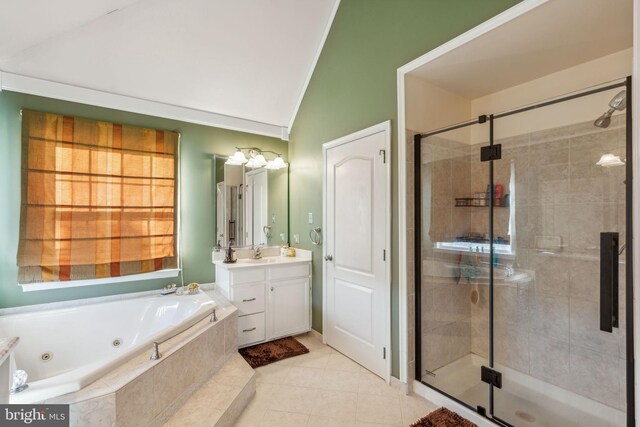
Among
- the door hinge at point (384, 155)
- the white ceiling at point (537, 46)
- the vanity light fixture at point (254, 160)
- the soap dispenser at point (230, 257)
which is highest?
the white ceiling at point (537, 46)

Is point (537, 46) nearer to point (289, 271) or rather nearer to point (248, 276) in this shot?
point (289, 271)

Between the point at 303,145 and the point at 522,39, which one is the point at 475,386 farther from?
the point at 303,145

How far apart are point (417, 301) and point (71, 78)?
3431 millimetres

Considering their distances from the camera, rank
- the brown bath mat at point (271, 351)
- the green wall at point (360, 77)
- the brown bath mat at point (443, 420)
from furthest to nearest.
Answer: the brown bath mat at point (271, 351) < the green wall at point (360, 77) < the brown bath mat at point (443, 420)

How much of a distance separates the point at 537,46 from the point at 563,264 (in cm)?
148

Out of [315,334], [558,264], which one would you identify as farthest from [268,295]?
[558,264]

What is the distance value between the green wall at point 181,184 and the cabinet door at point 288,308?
2.63ft

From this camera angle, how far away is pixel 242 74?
3.07 meters

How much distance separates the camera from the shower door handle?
1.38 metres

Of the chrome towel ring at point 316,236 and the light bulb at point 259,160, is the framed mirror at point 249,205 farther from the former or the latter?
the chrome towel ring at point 316,236

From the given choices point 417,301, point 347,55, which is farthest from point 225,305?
point 347,55

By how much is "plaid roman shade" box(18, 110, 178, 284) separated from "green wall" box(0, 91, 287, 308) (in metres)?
0.08

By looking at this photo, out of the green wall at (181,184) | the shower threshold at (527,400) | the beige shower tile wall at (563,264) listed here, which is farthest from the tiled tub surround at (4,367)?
the beige shower tile wall at (563,264)

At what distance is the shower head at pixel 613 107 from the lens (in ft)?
4.79
